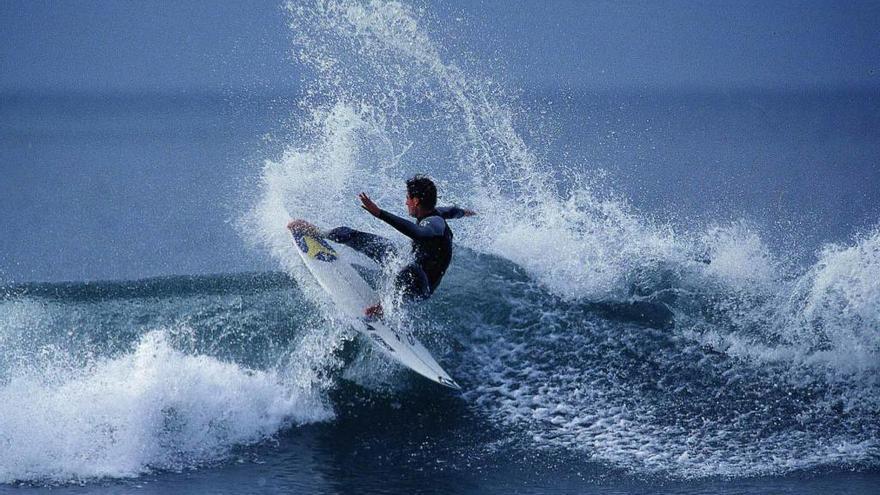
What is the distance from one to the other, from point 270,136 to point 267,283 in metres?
7.77

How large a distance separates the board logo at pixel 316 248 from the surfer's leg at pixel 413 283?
1.00 metres

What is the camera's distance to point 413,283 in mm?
6797

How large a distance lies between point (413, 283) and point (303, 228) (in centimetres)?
153

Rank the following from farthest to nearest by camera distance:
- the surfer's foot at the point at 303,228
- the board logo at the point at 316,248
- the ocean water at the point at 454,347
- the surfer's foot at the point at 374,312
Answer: the surfer's foot at the point at 303,228 → the board logo at the point at 316,248 → the surfer's foot at the point at 374,312 → the ocean water at the point at 454,347

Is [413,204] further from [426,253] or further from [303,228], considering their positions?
[303,228]

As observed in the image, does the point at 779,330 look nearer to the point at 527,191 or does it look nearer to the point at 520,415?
the point at 520,415

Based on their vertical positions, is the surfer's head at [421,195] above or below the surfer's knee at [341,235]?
above

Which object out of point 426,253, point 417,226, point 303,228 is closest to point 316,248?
point 303,228

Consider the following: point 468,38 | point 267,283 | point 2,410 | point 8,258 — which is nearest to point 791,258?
point 267,283

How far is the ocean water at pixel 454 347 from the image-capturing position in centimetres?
558

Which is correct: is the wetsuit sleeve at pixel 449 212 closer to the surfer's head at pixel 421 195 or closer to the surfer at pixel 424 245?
the surfer at pixel 424 245

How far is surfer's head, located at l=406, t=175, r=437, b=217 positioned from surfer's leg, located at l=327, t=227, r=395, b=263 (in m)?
0.47

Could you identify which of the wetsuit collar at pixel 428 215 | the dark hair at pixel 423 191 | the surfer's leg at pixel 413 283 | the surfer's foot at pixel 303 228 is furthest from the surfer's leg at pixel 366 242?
the surfer's foot at pixel 303 228

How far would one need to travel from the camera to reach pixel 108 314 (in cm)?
752
